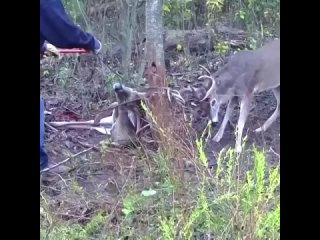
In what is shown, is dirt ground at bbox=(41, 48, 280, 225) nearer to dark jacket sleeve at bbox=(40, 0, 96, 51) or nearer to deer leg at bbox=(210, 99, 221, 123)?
deer leg at bbox=(210, 99, 221, 123)

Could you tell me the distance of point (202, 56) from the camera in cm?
657

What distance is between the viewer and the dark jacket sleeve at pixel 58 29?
3465mm

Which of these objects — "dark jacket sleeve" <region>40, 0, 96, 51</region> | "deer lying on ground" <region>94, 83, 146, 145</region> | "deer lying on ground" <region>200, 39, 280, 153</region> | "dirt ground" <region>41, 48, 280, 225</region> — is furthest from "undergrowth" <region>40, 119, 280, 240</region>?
"deer lying on ground" <region>200, 39, 280, 153</region>

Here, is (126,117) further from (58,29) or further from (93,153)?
(58,29)

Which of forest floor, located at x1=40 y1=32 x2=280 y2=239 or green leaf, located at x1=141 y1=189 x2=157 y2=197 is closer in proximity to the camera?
forest floor, located at x1=40 y1=32 x2=280 y2=239

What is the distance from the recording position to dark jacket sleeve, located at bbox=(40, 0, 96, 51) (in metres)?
3.46

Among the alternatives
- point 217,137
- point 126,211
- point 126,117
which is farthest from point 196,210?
point 217,137

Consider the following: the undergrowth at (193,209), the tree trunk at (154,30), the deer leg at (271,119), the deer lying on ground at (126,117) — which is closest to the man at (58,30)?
the undergrowth at (193,209)

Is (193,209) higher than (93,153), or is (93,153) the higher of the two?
(193,209)

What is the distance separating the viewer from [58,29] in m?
3.51

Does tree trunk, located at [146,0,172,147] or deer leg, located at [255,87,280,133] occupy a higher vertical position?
tree trunk, located at [146,0,172,147]

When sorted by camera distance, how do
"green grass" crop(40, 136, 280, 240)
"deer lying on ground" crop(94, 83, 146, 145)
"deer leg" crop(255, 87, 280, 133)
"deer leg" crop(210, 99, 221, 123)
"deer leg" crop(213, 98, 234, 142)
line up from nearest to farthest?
"green grass" crop(40, 136, 280, 240)
"deer lying on ground" crop(94, 83, 146, 145)
"deer leg" crop(255, 87, 280, 133)
"deer leg" crop(213, 98, 234, 142)
"deer leg" crop(210, 99, 221, 123)
